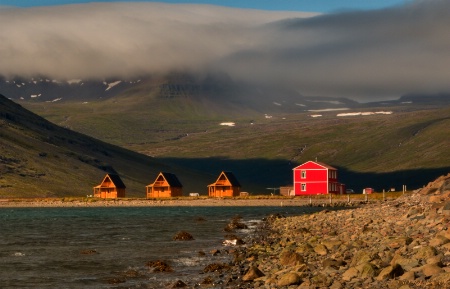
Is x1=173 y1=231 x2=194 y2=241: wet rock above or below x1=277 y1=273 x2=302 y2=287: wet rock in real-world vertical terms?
above

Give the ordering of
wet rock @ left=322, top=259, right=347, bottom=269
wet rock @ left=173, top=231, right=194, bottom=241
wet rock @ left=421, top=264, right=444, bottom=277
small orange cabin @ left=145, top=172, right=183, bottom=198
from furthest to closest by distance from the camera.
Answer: small orange cabin @ left=145, top=172, right=183, bottom=198
wet rock @ left=173, top=231, right=194, bottom=241
wet rock @ left=322, top=259, right=347, bottom=269
wet rock @ left=421, top=264, right=444, bottom=277

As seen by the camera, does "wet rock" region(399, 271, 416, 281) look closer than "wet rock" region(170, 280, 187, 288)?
Yes

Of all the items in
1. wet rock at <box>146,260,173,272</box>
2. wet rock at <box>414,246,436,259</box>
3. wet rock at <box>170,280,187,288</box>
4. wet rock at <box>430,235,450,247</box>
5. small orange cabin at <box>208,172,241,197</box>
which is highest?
small orange cabin at <box>208,172,241,197</box>

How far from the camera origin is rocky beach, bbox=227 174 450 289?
29531 mm

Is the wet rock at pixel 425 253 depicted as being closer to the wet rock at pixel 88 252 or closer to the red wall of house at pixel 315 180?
the wet rock at pixel 88 252

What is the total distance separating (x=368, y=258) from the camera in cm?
3284

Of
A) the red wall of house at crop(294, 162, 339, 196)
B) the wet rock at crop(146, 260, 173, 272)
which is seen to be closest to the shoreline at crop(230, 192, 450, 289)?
the wet rock at crop(146, 260, 173, 272)

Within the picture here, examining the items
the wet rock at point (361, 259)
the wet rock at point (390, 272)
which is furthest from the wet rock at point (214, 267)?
the wet rock at point (390, 272)

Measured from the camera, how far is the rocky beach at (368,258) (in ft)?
96.9

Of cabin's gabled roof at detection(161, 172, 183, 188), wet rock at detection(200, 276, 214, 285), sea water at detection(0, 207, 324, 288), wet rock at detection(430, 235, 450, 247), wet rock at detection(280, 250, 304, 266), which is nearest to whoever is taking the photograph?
wet rock at detection(430, 235, 450, 247)

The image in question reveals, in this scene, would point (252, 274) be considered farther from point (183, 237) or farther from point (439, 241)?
point (183, 237)

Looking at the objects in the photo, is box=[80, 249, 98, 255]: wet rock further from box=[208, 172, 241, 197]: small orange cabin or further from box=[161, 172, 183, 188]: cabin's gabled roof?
box=[161, 172, 183, 188]: cabin's gabled roof

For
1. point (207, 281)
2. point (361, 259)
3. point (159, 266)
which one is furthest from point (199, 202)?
point (361, 259)

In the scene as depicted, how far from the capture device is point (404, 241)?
1473 inches
